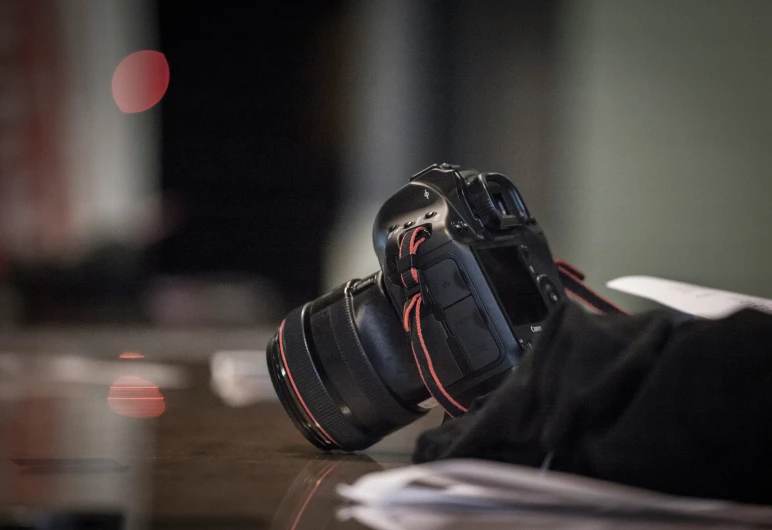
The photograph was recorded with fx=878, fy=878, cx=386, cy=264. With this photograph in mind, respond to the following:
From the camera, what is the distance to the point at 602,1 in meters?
2.55

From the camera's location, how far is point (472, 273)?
65cm

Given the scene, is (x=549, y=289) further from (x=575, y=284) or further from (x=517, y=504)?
(x=517, y=504)

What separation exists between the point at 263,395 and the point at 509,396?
2.33 feet

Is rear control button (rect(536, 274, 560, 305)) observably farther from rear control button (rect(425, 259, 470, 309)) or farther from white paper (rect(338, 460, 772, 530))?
white paper (rect(338, 460, 772, 530))

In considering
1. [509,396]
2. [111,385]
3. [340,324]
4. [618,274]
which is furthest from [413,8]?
[509,396]

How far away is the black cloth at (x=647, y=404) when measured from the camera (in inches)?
18.1

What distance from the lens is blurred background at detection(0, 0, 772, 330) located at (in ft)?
8.07

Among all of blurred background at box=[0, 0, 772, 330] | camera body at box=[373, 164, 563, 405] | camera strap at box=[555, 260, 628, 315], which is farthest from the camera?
blurred background at box=[0, 0, 772, 330]

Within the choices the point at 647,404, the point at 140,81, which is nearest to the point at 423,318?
the point at 647,404

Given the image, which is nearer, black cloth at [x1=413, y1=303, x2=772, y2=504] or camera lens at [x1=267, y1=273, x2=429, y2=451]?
black cloth at [x1=413, y1=303, x2=772, y2=504]

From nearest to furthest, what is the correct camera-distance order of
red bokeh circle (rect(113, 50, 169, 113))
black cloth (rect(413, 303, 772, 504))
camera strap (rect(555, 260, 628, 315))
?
black cloth (rect(413, 303, 772, 504)) < camera strap (rect(555, 260, 628, 315)) < red bokeh circle (rect(113, 50, 169, 113))

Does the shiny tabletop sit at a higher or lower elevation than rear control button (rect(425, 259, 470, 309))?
lower

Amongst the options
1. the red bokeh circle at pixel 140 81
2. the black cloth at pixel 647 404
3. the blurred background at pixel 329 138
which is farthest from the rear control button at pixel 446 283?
the red bokeh circle at pixel 140 81

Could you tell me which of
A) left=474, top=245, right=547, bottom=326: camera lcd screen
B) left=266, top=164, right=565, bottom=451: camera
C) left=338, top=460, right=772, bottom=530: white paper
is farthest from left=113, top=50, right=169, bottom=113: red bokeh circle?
left=338, top=460, right=772, bottom=530: white paper
